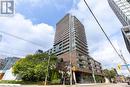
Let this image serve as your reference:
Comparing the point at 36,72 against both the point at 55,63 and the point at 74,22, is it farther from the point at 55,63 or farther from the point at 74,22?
the point at 74,22

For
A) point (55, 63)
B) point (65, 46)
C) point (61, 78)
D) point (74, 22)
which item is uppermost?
point (74, 22)

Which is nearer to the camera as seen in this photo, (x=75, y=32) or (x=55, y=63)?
(x=55, y=63)

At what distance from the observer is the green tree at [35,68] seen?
190 feet

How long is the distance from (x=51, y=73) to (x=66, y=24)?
297ft

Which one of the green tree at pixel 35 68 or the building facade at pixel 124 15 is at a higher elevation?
the building facade at pixel 124 15

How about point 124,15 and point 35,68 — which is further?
point 124,15

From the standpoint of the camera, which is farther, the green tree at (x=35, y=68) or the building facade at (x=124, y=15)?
the building facade at (x=124, y=15)

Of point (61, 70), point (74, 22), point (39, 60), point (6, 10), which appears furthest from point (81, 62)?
point (6, 10)

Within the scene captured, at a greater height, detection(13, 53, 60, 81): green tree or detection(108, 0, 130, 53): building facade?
detection(108, 0, 130, 53): building facade

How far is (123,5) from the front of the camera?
319 ft

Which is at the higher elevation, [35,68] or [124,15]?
[124,15]

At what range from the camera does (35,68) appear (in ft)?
190

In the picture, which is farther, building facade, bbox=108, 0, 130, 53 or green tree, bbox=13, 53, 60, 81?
building facade, bbox=108, 0, 130, 53

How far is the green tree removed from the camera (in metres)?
57.8
